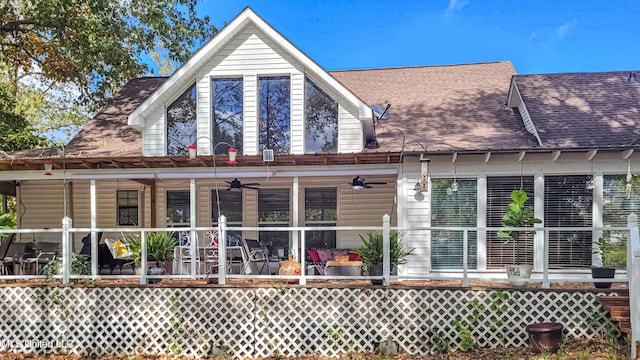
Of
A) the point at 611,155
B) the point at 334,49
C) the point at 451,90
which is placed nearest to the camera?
the point at 611,155

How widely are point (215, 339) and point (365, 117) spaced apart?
17.4 feet

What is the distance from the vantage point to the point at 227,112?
33.7 ft

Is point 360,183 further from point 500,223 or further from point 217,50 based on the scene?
point 217,50

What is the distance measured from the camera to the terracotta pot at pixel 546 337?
6.68m

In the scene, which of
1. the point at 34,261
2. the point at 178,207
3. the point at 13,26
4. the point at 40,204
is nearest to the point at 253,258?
the point at 178,207

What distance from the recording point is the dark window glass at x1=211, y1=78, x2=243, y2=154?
10.2m

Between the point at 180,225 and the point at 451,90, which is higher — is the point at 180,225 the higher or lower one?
the lower one

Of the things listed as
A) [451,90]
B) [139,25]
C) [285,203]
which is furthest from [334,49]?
[285,203]

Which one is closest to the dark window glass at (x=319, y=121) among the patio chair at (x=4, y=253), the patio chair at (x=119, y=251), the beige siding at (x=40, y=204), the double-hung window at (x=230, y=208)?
the double-hung window at (x=230, y=208)

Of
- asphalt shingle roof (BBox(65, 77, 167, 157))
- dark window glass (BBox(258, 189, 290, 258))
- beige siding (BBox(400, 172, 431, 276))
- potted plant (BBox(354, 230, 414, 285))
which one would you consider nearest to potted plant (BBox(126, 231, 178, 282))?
asphalt shingle roof (BBox(65, 77, 167, 157))

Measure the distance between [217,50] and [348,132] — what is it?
3.46 metres

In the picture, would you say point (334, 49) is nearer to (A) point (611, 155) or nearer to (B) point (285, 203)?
(B) point (285, 203)

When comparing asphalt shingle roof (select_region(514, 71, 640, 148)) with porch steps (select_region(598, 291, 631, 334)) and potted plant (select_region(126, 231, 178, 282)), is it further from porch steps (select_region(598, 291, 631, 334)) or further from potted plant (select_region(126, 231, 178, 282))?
potted plant (select_region(126, 231, 178, 282))

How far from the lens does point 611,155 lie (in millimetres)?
8883
